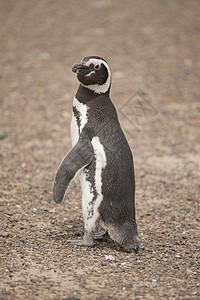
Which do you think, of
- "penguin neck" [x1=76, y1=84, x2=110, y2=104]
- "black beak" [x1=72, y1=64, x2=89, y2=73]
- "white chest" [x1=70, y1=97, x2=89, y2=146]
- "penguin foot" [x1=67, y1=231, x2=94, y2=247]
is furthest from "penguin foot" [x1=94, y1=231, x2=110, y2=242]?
"black beak" [x1=72, y1=64, x2=89, y2=73]

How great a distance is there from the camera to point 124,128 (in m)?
8.29

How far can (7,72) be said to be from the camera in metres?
10.2

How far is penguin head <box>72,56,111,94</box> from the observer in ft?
13.5

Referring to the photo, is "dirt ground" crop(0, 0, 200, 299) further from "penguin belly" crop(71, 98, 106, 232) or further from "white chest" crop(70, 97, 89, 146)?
"white chest" crop(70, 97, 89, 146)

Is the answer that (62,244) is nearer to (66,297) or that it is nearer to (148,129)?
(66,297)

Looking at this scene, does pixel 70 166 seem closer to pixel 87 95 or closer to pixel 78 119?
pixel 78 119

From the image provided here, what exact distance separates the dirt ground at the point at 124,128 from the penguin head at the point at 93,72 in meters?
1.50

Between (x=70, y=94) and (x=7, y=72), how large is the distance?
6.01 feet

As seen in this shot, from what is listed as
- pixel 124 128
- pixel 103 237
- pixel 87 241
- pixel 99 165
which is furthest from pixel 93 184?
pixel 124 128

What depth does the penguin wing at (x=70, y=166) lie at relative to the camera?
3.97m

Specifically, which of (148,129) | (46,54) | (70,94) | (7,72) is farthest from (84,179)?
(46,54)

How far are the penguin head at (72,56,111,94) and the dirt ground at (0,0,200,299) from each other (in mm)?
1504

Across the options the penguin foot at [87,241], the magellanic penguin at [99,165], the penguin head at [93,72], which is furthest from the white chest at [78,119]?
the penguin foot at [87,241]

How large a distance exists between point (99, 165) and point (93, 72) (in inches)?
→ 33.5
